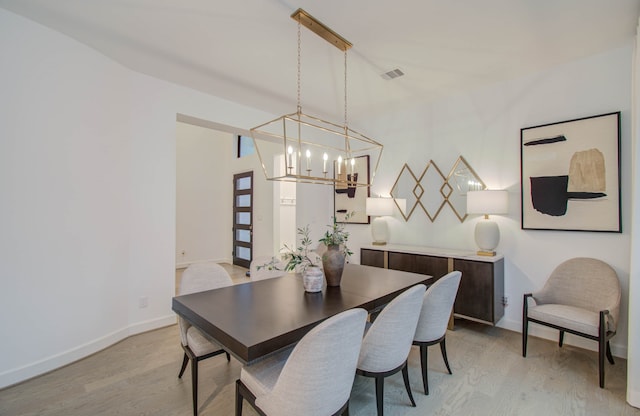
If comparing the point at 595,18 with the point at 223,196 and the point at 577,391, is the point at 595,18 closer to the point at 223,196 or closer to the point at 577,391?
the point at 577,391

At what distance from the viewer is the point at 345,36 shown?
7.95 ft

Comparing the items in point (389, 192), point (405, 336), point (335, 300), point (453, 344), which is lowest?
point (453, 344)

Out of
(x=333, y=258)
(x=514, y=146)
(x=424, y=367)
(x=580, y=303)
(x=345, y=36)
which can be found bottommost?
(x=424, y=367)

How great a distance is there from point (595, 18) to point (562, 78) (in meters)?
0.82

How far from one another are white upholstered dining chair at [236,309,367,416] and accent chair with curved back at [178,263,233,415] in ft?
2.43

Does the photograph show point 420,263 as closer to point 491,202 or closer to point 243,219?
point 491,202

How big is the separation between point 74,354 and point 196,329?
154 cm

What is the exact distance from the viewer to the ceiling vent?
3053 mm

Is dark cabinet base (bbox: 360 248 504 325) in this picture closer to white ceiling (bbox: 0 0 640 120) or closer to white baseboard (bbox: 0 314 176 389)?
white ceiling (bbox: 0 0 640 120)

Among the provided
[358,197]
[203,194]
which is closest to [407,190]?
[358,197]

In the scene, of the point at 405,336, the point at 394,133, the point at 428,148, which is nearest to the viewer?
the point at 405,336

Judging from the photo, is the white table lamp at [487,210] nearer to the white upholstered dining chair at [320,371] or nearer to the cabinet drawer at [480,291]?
the cabinet drawer at [480,291]

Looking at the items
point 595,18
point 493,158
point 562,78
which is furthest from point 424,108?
point 595,18

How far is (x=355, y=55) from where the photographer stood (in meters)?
2.72
